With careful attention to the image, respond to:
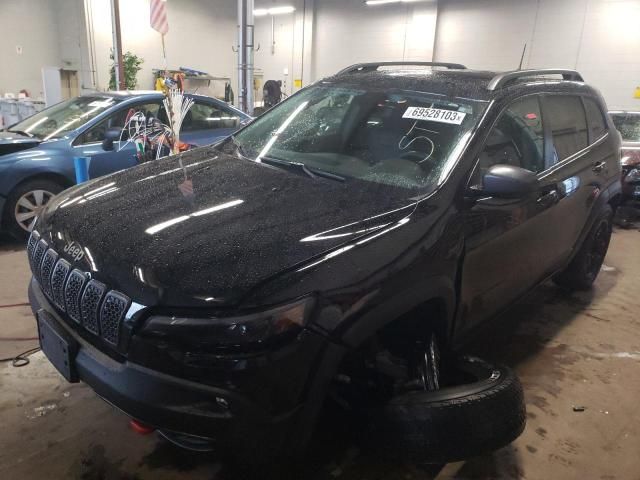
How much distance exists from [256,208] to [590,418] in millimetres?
1988

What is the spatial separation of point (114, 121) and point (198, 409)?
13.7ft

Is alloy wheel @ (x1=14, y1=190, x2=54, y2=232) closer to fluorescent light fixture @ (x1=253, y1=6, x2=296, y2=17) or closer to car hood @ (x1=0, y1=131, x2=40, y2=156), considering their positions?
car hood @ (x1=0, y1=131, x2=40, y2=156)

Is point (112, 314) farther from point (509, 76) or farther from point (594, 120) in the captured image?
point (594, 120)

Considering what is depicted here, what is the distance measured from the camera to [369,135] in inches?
95.0

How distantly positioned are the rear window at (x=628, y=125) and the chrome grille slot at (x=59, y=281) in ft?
23.6

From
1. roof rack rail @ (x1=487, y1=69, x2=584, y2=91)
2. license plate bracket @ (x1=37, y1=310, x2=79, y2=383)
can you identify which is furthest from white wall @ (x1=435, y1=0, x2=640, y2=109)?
license plate bracket @ (x1=37, y1=310, x2=79, y2=383)

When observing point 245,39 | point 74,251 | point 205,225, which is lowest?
point 74,251

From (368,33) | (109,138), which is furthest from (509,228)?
(368,33)

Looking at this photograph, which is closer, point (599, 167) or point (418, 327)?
point (418, 327)

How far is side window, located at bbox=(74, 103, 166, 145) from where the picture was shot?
4645 millimetres

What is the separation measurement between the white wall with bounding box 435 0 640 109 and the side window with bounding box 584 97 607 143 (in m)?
8.69

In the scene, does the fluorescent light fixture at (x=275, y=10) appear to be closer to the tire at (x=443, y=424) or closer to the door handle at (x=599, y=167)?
the door handle at (x=599, y=167)

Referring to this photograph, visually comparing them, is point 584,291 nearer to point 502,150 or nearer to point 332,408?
point 502,150

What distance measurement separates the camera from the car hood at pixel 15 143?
14.0 feet
